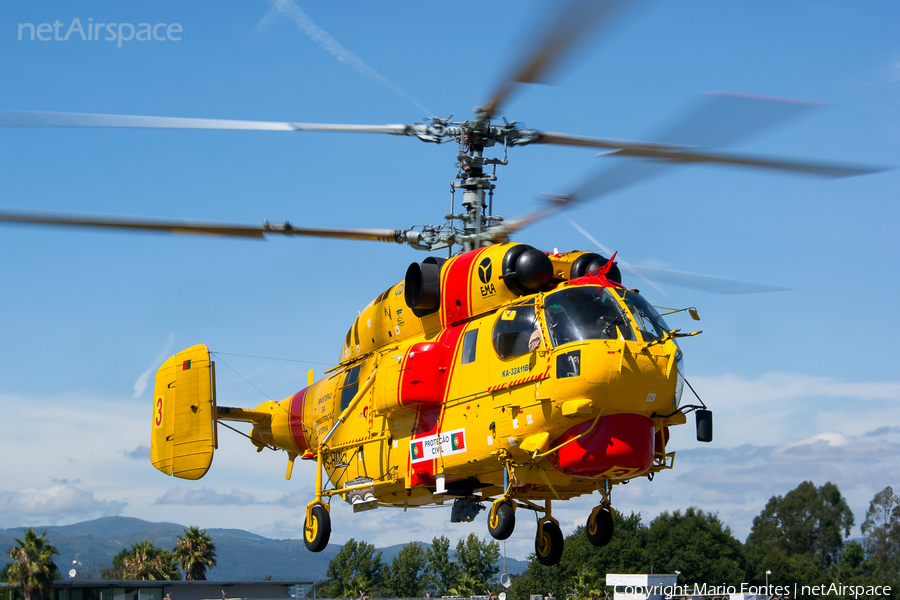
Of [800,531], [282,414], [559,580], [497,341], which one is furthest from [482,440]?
[800,531]

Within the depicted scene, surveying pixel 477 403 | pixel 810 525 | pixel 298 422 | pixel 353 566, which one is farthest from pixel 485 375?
pixel 810 525

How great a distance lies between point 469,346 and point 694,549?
247 ft

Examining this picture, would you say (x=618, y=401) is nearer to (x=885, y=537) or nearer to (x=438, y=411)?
(x=438, y=411)

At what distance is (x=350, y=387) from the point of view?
18.7 m

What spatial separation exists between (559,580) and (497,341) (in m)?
66.2

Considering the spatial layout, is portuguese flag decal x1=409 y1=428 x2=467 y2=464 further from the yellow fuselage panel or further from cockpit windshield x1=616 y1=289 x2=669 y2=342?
cockpit windshield x1=616 y1=289 x2=669 y2=342

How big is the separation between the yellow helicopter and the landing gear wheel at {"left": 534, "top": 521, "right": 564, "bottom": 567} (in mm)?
26

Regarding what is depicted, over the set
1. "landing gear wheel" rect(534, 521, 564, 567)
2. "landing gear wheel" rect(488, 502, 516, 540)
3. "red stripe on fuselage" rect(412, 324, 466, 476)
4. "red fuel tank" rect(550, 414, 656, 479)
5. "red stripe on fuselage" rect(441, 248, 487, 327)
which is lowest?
"landing gear wheel" rect(534, 521, 564, 567)

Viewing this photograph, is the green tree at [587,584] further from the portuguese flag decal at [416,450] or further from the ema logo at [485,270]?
the ema logo at [485,270]

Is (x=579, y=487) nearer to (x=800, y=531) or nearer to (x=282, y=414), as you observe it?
(x=282, y=414)

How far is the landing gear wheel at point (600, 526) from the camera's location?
15.8 m

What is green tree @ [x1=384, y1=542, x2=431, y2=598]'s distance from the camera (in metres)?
83.9

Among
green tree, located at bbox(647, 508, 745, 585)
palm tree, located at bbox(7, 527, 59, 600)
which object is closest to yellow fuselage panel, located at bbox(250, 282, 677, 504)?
palm tree, located at bbox(7, 527, 59, 600)

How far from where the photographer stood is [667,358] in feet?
46.9
